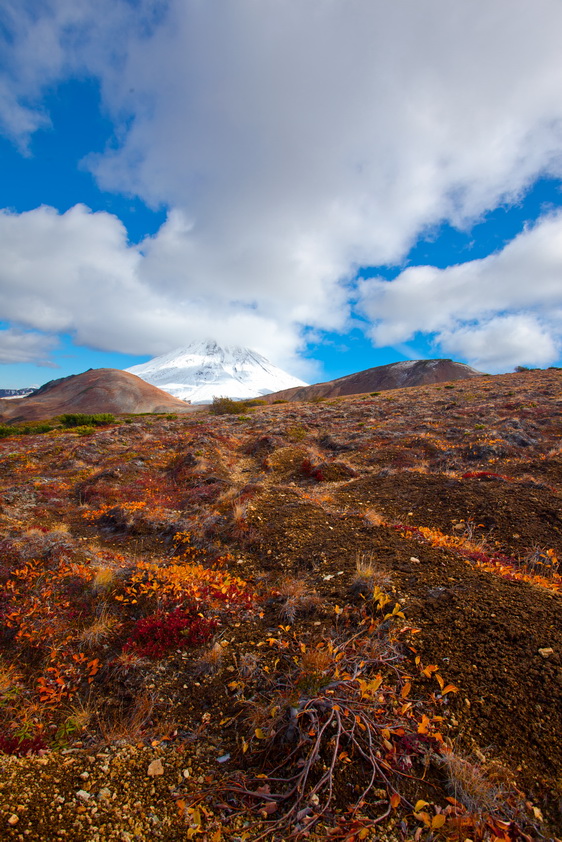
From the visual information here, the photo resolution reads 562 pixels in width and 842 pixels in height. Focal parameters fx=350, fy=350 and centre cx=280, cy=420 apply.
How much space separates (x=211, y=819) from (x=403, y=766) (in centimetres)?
170

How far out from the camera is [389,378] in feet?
380

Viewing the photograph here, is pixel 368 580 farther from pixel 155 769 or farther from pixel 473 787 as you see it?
pixel 155 769

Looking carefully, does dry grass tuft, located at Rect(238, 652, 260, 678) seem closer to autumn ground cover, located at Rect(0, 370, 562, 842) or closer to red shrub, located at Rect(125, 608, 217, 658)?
autumn ground cover, located at Rect(0, 370, 562, 842)

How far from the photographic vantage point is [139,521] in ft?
32.3

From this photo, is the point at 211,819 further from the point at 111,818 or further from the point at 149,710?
the point at 149,710

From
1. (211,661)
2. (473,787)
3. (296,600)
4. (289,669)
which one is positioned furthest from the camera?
(296,600)

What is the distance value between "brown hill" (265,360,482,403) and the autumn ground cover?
97213 mm

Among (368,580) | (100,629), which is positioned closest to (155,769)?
(100,629)

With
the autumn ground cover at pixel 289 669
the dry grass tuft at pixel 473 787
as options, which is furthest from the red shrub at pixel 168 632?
the dry grass tuft at pixel 473 787

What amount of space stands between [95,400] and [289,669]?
104 metres

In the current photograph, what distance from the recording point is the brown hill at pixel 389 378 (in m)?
107

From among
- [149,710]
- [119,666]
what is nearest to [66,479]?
[119,666]

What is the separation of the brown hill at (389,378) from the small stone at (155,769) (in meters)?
102

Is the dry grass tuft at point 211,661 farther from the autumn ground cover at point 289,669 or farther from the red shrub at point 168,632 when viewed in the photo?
the red shrub at point 168,632
